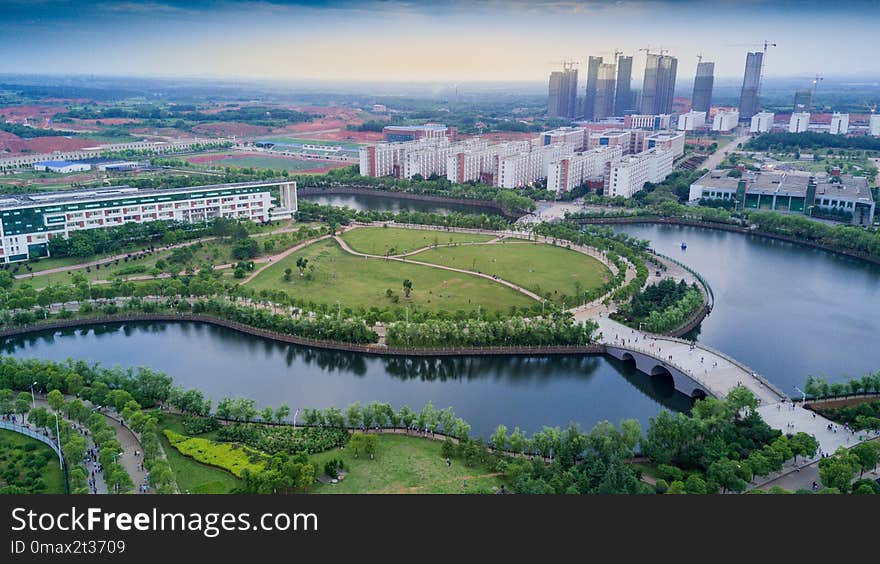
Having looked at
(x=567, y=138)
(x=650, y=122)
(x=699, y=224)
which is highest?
(x=650, y=122)

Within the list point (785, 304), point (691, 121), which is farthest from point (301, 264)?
point (691, 121)

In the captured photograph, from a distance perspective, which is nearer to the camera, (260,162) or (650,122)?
(260,162)

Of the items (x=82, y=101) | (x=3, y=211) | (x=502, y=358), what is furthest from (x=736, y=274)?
(x=82, y=101)

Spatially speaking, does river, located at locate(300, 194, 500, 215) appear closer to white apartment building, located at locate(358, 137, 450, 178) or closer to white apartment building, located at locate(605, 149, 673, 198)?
white apartment building, located at locate(358, 137, 450, 178)

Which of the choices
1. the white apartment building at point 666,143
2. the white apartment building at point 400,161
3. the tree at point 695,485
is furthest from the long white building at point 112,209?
the white apartment building at point 666,143

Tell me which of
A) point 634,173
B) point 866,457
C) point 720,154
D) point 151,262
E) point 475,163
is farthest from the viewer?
point 720,154

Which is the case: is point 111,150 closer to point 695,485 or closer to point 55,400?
point 55,400
